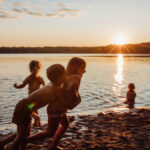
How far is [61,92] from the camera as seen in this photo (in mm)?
3703

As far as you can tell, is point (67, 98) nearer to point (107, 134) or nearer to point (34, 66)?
point (34, 66)

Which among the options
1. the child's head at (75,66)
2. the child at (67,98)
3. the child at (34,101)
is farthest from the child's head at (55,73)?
the child's head at (75,66)

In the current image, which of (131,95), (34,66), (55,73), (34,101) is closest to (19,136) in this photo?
(34,101)

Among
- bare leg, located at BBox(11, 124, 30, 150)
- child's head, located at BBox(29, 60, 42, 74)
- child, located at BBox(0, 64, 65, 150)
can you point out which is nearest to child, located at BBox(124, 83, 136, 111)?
child's head, located at BBox(29, 60, 42, 74)

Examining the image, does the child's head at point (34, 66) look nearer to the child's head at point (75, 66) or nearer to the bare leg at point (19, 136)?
the child's head at point (75, 66)

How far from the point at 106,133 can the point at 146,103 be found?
616 centimetres

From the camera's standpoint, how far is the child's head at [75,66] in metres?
3.94

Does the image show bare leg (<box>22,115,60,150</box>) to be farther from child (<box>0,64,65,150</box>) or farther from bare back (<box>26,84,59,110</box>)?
bare back (<box>26,84,59,110</box>)

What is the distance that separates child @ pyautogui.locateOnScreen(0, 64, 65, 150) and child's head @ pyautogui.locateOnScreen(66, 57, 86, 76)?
1.13ft

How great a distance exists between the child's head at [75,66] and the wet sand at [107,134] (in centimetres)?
179

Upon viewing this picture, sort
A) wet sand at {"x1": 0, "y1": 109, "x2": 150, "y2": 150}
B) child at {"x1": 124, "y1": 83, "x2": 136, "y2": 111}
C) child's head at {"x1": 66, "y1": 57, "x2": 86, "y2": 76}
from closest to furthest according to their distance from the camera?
child's head at {"x1": 66, "y1": 57, "x2": 86, "y2": 76}
wet sand at {"x1": 0, "y1": 109, "x2": 150, "y2": 150}
child at {"x1": 124, "y1": 83, "x2": 136, "y2": 111}

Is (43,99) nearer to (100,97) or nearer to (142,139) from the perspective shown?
(142,139)

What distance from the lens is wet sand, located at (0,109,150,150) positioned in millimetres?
4629

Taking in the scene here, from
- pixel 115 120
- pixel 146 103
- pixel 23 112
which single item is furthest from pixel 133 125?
pixel 146 103
